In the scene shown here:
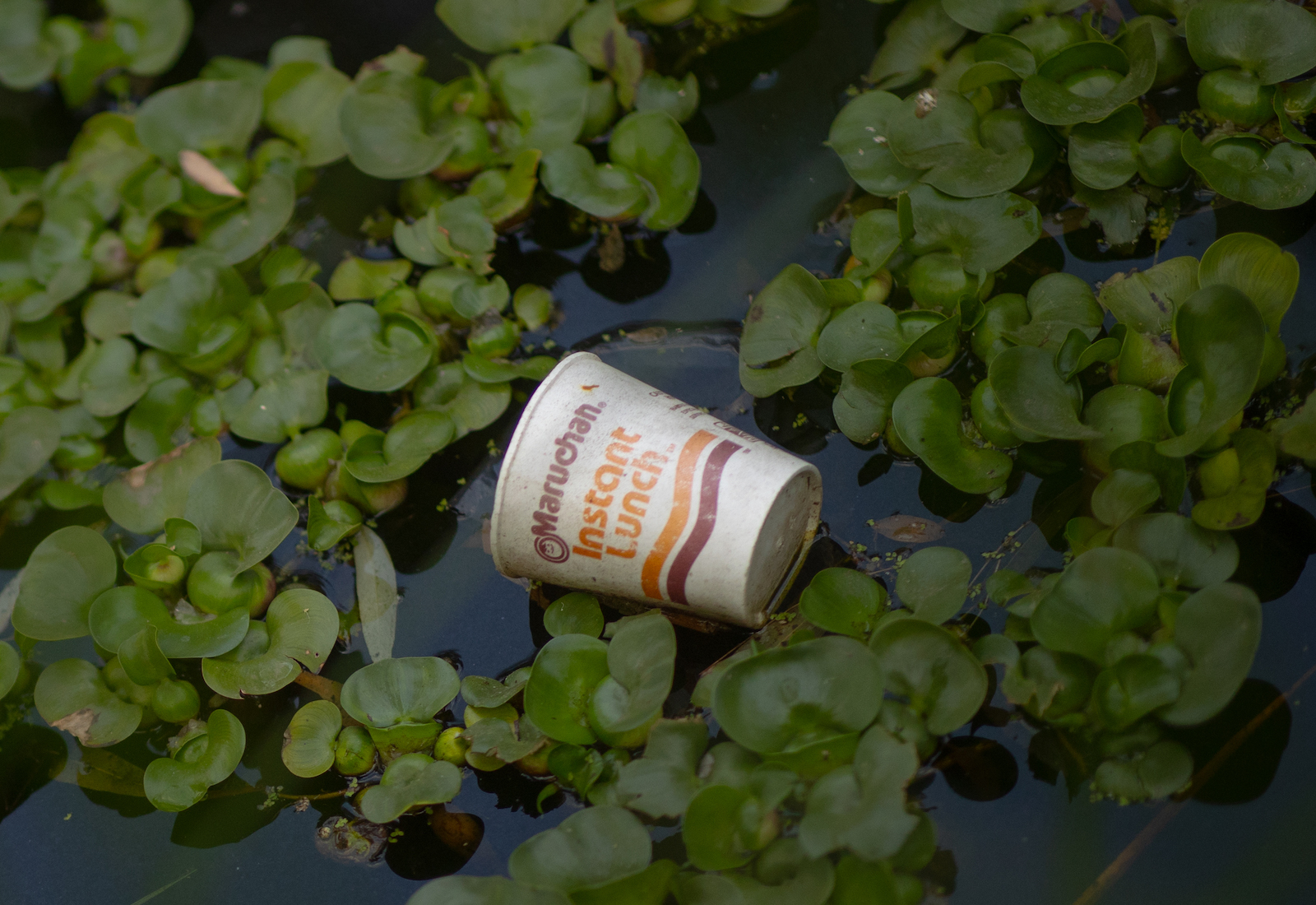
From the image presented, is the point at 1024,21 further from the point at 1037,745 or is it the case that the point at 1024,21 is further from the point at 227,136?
the point at 227,136

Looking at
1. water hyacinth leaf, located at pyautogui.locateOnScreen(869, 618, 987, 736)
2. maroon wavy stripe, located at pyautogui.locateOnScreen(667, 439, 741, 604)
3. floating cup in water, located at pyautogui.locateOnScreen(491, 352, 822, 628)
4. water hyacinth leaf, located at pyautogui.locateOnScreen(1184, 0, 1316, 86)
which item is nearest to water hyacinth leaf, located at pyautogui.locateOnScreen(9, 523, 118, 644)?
Answer: floating cup in water, located at pyautogui.locateOnScreen(491, 352, 822, 628)

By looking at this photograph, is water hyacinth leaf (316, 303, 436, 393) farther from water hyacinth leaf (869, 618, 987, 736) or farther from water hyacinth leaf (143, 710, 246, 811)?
water hyacinth leaf (869, 618, 987, 736)

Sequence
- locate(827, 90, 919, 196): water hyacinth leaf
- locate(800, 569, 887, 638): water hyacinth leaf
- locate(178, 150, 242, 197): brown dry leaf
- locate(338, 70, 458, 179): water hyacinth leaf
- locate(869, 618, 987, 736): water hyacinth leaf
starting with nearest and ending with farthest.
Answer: locate(869, 618, 987, 736): water hyacinth leaf, locate(800, 569, 887, 638): water hyacinth leaf, locate(827, 90, 919, 196): water hyacinth leaf, locate(338, 70, 458, 179): water hyacinth leaf, locate(178, 150, 242, 197): brown dry leaf

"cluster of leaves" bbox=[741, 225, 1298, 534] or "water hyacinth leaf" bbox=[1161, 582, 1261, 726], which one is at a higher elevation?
"cluster of leaves" bbox=[741, 225, 1298, 534]

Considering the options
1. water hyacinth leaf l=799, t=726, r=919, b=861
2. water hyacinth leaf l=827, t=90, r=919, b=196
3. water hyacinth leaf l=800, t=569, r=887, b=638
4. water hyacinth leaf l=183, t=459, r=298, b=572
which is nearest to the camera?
water hyacinth leaf l=799, t=726, r=919, b=861

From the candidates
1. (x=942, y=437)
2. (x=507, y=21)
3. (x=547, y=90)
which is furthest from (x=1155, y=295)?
(x=507, y=21)

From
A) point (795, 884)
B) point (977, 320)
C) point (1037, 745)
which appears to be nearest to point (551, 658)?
point (795, 884)

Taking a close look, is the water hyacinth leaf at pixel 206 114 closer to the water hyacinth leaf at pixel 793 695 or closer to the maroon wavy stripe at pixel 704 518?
the maroon wavy stripe at pixel 704 518
